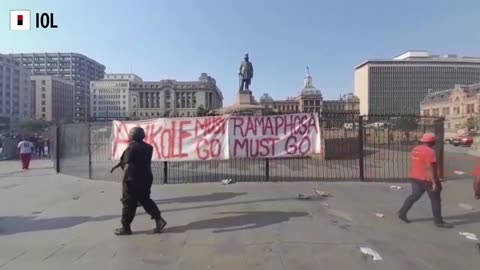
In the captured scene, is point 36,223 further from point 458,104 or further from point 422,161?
point 458,104

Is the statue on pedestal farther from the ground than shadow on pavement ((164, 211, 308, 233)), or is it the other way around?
the statue on pedestal

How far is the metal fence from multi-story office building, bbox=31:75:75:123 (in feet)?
383

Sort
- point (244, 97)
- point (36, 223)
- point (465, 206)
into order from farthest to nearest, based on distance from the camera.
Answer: point (244, 97) → point (465, 206) → point (36, 223)

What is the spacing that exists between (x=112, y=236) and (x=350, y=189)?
6237mm

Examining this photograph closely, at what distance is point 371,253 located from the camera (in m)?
5.58

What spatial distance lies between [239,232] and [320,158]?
9883 millimetres

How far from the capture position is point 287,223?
23.4 feet

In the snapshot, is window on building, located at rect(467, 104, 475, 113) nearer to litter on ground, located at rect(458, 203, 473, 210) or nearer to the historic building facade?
the historic building facade

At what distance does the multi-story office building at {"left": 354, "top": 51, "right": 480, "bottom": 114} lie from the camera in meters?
119

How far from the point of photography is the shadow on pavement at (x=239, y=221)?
6.86m

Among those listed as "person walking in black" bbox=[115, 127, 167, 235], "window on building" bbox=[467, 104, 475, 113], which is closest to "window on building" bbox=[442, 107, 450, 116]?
"window on building" bbox=[467, 104, 475, 113]

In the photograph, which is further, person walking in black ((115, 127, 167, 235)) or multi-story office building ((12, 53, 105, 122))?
multi-story office building ((12, 53, 105, 122))

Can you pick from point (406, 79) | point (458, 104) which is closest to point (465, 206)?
point (458, 104)

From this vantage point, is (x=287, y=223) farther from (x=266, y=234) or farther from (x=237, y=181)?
(x=237, y=181)
